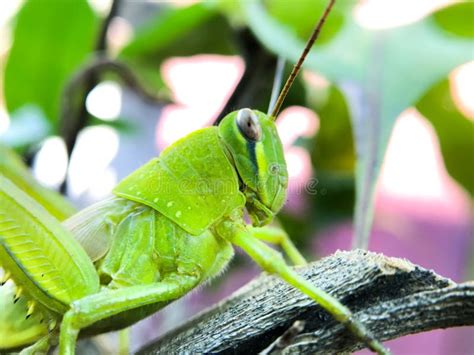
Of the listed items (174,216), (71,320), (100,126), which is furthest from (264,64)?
(71,320)

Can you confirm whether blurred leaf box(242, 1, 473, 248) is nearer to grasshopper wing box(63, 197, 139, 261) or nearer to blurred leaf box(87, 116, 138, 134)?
grasshopper wing box(63, 197, 139, 261)

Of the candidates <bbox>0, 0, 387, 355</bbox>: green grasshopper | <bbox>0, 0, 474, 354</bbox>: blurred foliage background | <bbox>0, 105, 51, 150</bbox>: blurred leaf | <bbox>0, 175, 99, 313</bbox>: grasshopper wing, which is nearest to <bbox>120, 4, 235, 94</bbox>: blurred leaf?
<bbox>0, 0, 474, 354</bbox>: blurred foliage background

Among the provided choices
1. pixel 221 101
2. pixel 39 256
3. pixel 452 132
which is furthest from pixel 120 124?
pixel 452 132

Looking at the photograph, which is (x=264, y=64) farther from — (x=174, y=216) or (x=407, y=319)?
(x=407, y=319)

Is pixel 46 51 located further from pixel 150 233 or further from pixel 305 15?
pixel 150 233

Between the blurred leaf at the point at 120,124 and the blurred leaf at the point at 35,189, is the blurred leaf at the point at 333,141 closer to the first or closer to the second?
the blurred leaf at the point at 120,124

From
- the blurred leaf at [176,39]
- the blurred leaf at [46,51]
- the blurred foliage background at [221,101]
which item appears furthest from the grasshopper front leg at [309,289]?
the blurred leaf at [46,51]

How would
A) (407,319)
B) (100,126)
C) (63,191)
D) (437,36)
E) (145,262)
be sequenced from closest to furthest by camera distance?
(407,319) → (145,262) → (437,36) → (63,191) → (100,126)

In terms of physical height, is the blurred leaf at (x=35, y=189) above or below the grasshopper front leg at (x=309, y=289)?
above
